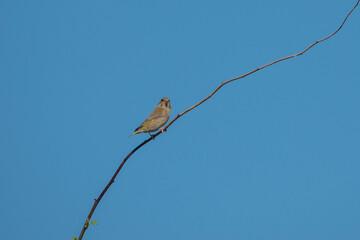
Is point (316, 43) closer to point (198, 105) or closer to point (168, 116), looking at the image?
point (198, 105)

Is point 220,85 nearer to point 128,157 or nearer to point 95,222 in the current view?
point 128,157

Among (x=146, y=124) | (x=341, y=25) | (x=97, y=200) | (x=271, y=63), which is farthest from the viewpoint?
(x=146, y=124)

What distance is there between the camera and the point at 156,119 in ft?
29.0

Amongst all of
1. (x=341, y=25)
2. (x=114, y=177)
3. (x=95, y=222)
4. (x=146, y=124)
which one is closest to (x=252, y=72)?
(x=341, y=25)

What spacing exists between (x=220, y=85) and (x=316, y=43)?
60 cm

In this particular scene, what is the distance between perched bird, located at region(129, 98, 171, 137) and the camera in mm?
8742

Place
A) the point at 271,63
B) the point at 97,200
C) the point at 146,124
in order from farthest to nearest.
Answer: the point at 146,124, the point at 271,63, the point at 97,200

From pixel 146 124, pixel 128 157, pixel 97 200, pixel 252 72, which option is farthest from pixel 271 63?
pixel 146 124

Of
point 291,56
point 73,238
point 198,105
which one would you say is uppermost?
point 291,56

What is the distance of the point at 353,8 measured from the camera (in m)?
2.83

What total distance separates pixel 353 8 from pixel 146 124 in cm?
612

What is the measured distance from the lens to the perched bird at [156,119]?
8742 millimetres

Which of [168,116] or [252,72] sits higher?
[168,116]

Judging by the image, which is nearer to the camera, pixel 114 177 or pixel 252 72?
pixel 114 177
